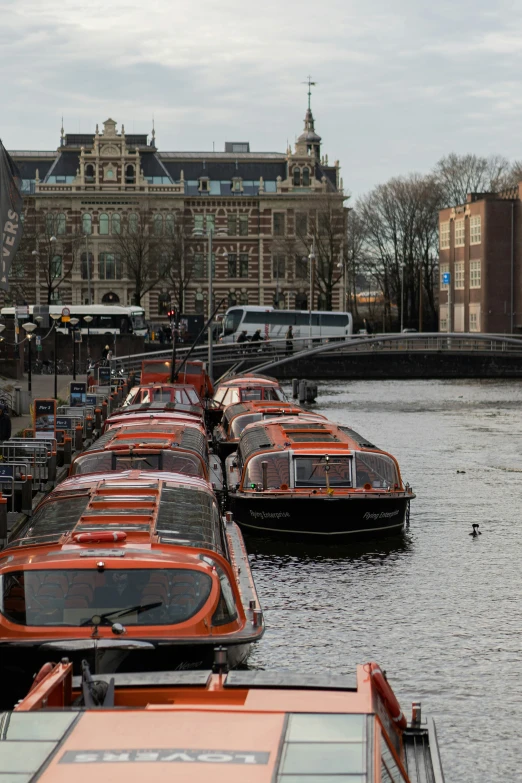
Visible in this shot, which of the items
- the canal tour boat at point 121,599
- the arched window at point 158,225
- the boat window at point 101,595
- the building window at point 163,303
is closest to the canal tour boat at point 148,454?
the canal tour boat at point 121,599

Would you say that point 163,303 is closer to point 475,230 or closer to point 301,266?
point 301,266

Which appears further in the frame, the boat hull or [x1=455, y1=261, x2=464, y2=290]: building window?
[x1=455, y1=261, x2=464, y2=290]: building window

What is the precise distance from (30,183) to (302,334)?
34216mm

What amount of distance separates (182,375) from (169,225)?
64.9 m

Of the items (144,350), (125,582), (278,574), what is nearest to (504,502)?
(278,574)

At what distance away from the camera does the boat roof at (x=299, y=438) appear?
24828mm

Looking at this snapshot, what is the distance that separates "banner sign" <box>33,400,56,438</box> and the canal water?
8.97 metres

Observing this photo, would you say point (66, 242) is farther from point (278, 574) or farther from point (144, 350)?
point (278, 574)

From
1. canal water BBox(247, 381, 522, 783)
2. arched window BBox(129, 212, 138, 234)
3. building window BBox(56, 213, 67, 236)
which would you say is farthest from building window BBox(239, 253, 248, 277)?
canal water BBox(247, 381, 522, 783)

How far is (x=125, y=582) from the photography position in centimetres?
1223

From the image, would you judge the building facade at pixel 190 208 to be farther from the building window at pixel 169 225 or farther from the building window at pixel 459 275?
the building window at pixel 459 275

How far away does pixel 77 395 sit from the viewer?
41594 mm

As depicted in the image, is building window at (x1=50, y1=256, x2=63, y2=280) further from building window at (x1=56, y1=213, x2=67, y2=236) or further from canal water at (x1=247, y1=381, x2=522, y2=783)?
canal water at (x1=247, y1=381, x2=522, y2=783)

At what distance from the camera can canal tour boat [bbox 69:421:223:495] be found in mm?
21844
